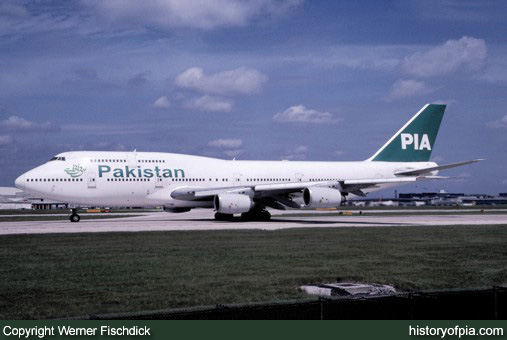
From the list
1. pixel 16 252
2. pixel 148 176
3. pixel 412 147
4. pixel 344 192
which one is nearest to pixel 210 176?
pixel 148 176

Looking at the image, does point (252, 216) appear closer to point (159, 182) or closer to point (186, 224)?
point (186, 224)

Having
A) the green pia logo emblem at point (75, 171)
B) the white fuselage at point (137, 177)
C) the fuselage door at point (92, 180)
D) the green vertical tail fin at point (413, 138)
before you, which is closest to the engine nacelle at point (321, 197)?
the white fuselage at point (137, 177)

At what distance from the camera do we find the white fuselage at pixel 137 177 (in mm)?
38625

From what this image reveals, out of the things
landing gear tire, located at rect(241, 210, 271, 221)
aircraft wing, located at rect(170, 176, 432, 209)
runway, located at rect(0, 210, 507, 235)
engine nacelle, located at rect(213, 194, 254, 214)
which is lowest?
runway, located at rect(0, 210, 507, 235)

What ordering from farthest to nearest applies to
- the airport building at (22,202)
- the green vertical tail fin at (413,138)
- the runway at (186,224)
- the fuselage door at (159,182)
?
the airport building at (22,202) → the green vertical tail fin at (413,138) → the fuselage door at (159,182) → the runway at (186,224)

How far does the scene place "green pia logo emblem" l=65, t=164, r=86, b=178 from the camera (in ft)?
127

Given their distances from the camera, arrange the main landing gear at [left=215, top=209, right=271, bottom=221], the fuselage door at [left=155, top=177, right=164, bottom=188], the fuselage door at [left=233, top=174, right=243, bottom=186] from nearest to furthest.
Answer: the fuselage door at [left=155, top=177, right=164, bottom=188] < the main landing gear at [left=215, top=209, right=271, bottom=221] < the fuselage door at [left=233, top=174, right=243, bottom=186]

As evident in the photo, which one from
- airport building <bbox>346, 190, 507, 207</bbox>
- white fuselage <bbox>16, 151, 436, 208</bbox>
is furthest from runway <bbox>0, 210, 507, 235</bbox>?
airport building <bbox>346, 190, 507, 207</bbox>

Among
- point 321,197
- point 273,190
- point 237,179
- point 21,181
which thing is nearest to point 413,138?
point 321,197

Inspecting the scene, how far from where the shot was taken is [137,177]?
40031 millimetres

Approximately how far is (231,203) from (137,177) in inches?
276

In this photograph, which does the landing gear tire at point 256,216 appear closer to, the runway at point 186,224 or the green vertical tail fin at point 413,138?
the runway at point 186,224

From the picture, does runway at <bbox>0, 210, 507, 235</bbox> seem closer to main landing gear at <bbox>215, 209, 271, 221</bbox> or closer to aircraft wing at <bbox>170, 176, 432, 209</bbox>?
main landing gear at <bbox>215, 209, 271, 221</bbox>

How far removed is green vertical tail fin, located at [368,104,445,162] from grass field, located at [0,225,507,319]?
72.1 ft
